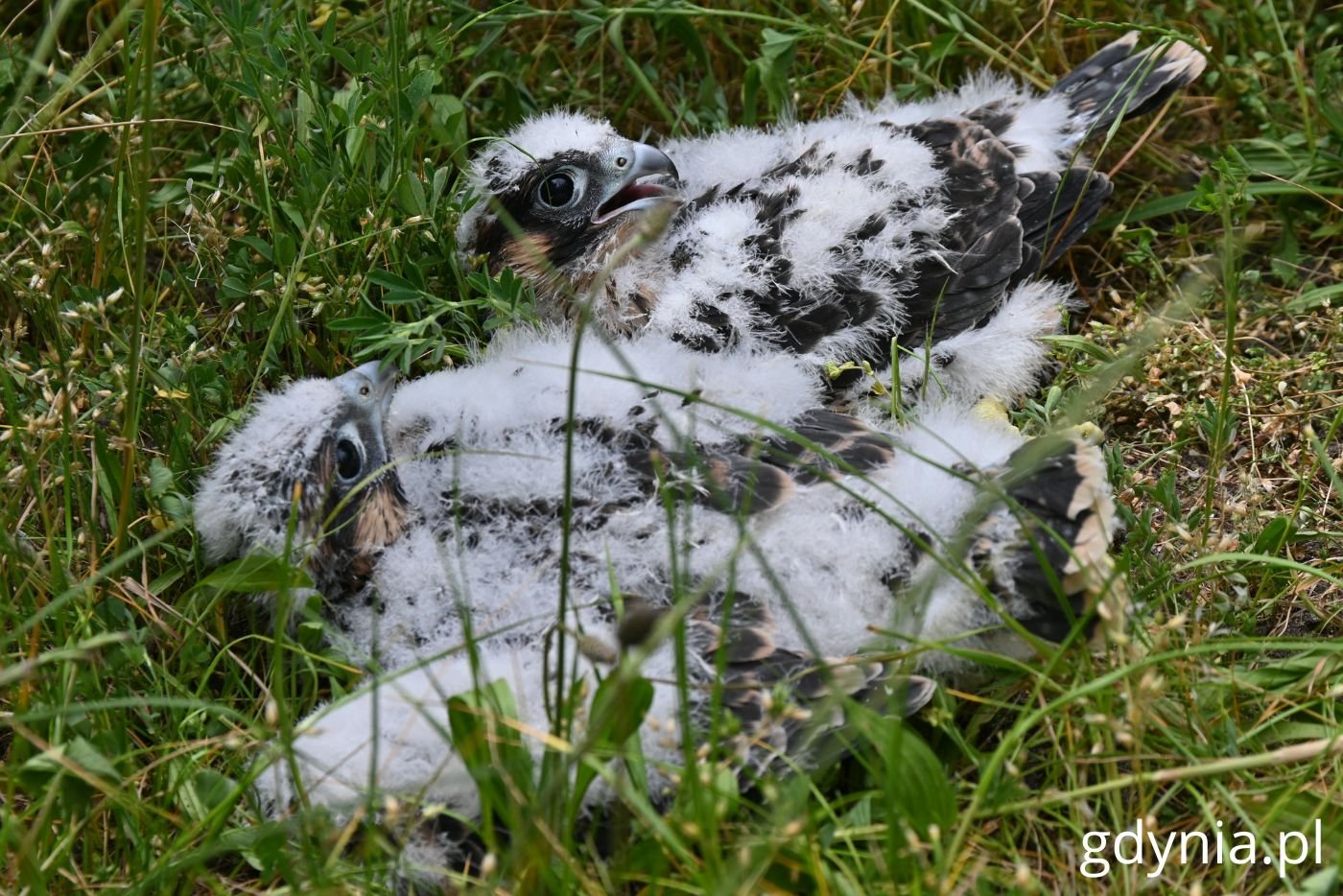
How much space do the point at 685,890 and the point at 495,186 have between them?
2233 mm

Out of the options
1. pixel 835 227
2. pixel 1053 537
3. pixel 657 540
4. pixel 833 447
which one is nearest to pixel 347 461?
pixel 657 540

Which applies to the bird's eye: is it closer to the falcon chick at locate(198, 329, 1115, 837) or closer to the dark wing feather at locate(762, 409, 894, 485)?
the falcon chick at locate(198, 329, 1115, 837)

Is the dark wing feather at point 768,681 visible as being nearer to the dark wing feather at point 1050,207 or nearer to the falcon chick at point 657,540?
the falcon chick at point 657,540

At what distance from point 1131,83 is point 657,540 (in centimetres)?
231

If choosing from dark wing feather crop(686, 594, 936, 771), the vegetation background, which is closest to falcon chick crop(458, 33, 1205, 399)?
the vegetation background

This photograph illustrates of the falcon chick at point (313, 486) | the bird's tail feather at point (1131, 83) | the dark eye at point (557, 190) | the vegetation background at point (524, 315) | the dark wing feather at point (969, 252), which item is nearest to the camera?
the vegetation background at point (524, 315)

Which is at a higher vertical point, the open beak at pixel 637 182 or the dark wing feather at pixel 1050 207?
the open beak at pixel 637 182

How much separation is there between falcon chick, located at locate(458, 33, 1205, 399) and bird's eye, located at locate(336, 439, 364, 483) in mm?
802

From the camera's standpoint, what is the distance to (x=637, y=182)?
3822 millimetres

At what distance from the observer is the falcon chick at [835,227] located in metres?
3.61

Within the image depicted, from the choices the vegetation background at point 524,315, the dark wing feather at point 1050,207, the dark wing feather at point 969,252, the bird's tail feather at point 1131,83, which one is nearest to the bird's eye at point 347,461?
the vegetation background at point 524,315

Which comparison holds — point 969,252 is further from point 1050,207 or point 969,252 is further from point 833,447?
point 833,447

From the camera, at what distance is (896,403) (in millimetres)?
3383

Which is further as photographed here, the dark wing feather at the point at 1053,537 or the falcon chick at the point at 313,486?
the falcon chick at the point at 313,486
